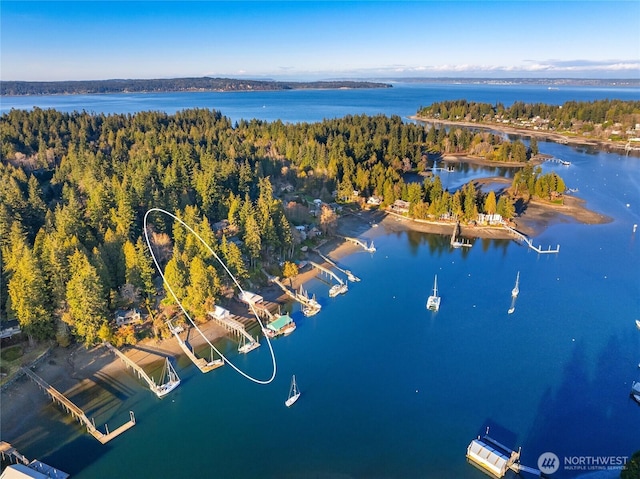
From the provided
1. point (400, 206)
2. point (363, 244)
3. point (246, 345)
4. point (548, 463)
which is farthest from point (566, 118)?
point (246, 345)

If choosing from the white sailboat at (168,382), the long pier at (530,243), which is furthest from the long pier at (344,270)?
the long pier at (530,243)

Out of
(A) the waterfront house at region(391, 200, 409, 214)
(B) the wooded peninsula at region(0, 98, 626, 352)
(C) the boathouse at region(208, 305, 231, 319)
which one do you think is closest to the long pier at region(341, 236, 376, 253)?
(B) the wooded peninsula at region(0, 98, 626, 352)

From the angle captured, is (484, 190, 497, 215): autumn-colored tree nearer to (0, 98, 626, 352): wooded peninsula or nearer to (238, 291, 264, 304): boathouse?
(0, 98, 626, 352): wooded peninsula

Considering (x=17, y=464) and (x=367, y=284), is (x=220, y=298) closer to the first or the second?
(x=367, y=284)

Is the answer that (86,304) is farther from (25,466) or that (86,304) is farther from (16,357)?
(25,466)

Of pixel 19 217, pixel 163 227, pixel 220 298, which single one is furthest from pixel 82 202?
pixel 220 298

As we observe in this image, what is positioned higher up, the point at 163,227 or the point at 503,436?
the point at 163,227
